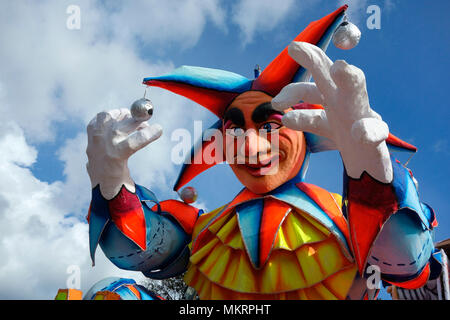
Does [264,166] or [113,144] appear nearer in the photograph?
[113,144]

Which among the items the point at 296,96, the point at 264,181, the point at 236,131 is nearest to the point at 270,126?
the point at 236,131

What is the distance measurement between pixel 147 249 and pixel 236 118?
1.28 meters

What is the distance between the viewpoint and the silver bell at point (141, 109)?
120 inches

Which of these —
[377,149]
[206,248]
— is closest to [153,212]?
[206,248]

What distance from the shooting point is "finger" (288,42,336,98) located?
242 centimetres

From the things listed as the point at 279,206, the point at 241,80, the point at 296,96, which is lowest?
the point at 279,206

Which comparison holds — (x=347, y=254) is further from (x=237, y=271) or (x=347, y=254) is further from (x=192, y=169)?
(x=192, y=169)

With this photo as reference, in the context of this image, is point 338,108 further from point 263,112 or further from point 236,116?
point 236,116

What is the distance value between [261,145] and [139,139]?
911mm

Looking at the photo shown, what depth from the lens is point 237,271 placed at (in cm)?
312

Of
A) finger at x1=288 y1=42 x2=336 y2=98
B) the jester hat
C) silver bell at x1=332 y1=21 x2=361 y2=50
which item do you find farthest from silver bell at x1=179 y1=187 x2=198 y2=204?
silver bell at x1=332 y1=21 x2=361 y2=50

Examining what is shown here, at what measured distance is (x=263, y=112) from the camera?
337cm

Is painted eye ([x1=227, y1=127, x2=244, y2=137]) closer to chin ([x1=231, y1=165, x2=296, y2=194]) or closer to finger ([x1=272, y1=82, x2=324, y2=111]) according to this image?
chin ([x1=231, y1=165, x2=296, y2=194])

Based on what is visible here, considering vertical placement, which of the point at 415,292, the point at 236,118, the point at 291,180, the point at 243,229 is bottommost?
the point at 415,292
